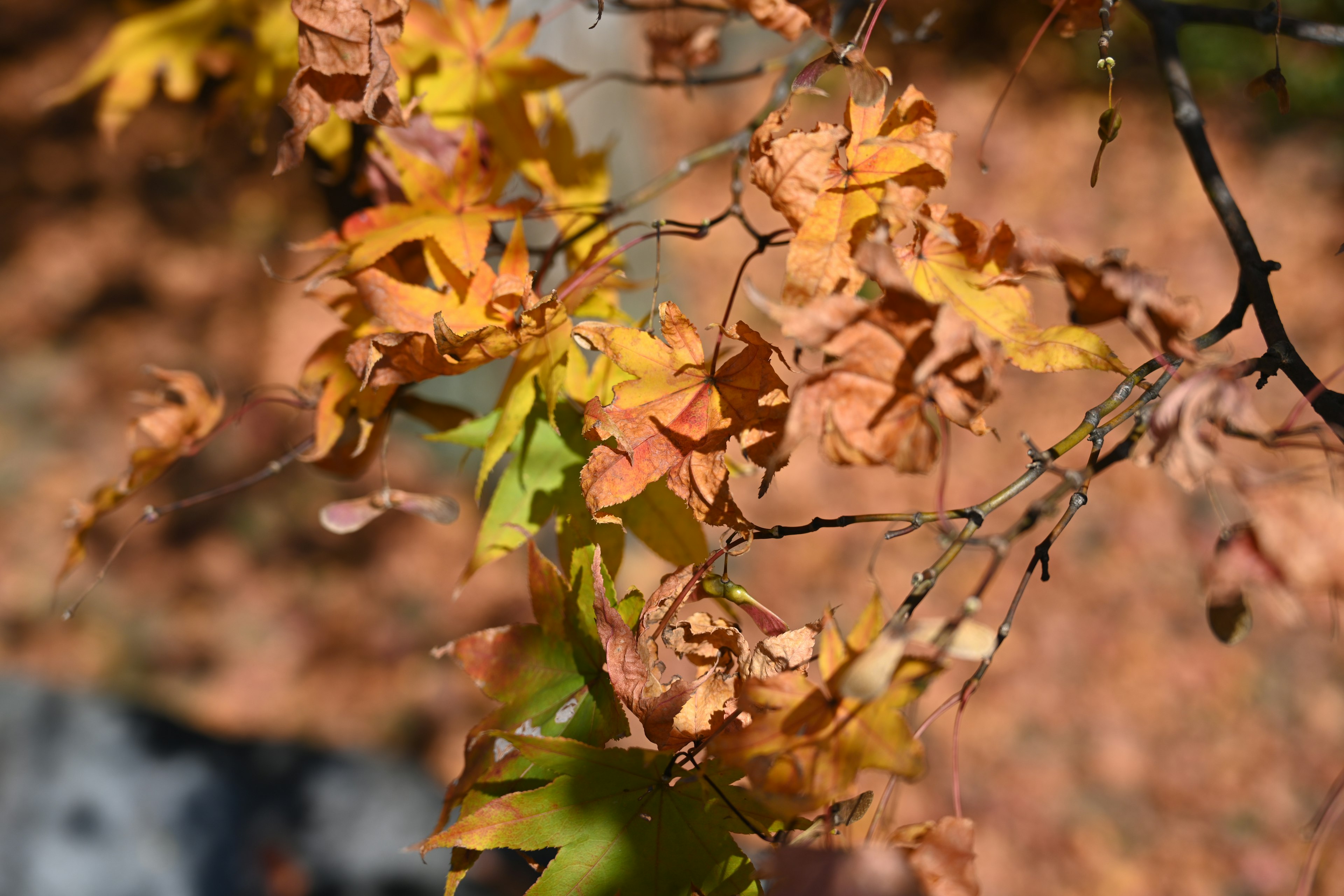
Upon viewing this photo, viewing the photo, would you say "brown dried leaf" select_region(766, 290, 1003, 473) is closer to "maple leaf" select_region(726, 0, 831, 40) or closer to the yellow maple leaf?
the yellow maple leaf

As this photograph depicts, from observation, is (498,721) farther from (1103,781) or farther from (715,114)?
(715,114)

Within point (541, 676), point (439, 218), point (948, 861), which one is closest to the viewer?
point (948, 861)

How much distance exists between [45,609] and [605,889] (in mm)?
2930

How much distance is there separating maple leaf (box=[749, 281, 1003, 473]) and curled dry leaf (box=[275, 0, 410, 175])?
522 millimetres

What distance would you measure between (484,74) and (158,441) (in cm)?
66

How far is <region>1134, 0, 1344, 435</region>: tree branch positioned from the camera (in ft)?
2.18

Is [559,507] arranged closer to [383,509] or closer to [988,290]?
[383,509]

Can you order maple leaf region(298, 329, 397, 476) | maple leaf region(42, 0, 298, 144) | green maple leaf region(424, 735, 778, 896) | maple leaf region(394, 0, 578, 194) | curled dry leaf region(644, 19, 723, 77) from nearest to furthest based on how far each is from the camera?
green maple leaf region(424, 735, 778, 896) < maple leaf region(298, 329, 397, 476) < maple leaf region(394, 0, 578, 194) < maple leaf region(42, 0, 298, 144) < curled dry leaf region(644, 19, 723, 77)

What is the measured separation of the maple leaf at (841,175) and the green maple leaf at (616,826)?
Answer: 17.8 inches

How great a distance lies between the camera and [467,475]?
2988 millimetres

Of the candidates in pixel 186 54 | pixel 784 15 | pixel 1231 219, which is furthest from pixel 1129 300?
pixel 186 54

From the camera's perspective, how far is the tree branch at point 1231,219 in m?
0.67

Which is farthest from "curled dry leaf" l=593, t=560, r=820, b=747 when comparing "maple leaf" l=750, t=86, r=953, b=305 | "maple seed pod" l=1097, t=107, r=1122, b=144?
"maple seed pod" l=1097, t=107, r=1122, b=144

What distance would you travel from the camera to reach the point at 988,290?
2.50 feet
